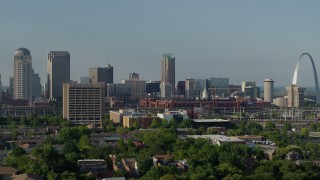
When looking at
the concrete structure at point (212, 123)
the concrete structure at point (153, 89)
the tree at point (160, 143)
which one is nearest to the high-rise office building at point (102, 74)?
the concrete structure at point (153, 89)

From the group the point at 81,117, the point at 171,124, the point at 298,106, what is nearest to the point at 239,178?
the point at 171,124

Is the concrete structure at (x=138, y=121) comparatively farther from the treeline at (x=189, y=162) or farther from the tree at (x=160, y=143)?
the treeline at (x=189, y=162)

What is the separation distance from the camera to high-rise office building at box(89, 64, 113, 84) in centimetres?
10756

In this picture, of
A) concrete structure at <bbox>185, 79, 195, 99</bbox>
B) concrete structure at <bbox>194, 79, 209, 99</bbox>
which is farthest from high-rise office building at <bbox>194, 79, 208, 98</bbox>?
concrete structure at <bbox>185, 79, 195, 99</bbox>

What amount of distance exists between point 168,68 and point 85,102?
215ft

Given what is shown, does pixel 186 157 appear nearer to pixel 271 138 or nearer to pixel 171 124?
pixel 271 138

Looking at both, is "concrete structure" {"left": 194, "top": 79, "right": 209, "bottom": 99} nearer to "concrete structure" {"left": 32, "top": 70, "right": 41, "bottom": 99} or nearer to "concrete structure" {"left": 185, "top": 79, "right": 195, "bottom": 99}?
"concrete structure" {"left": 185, "top": 79, "right": 195, "bottom": 99}

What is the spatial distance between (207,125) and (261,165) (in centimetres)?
2652

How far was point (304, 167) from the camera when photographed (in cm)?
2475

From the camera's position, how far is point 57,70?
339ft

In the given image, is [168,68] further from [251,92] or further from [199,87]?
[251,92]

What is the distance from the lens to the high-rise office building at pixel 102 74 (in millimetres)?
107562

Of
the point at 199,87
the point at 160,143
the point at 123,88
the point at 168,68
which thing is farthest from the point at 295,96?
the point at 199,87

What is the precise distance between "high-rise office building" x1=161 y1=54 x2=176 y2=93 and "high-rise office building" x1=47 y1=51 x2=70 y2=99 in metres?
23.0
